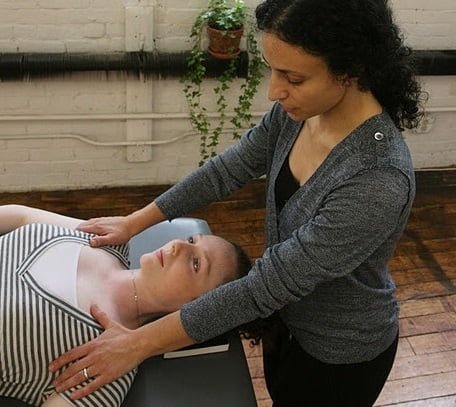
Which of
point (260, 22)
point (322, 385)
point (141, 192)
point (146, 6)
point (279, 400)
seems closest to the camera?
point (260, 22)

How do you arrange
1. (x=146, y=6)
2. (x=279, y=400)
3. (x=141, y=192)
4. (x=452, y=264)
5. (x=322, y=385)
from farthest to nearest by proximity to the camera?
(x=141, y=192) → (x=452, y=264) → (x=146, y=6) → (x=279, y=400) → (x=322, y=385)

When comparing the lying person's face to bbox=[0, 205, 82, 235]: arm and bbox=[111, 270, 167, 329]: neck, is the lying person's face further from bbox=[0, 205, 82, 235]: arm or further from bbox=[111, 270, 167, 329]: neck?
bbox=[0, 205, 82, 235]: arm

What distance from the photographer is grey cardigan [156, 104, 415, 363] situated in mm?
1123

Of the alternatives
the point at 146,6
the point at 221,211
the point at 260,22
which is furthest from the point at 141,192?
the point at 260,22

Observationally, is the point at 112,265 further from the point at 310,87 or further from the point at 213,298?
the point at 310,87

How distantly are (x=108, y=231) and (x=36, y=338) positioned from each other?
364mm

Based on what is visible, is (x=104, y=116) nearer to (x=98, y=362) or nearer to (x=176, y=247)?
(x=176, y=247)

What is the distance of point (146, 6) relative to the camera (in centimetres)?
261

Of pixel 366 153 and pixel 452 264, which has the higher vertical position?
pixel 366 153

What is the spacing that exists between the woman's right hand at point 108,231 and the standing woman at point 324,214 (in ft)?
1.00

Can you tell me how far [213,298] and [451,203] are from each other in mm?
2316

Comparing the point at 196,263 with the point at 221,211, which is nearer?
the point at 196,263

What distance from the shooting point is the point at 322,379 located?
138 cm

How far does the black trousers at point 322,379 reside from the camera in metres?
1.38
